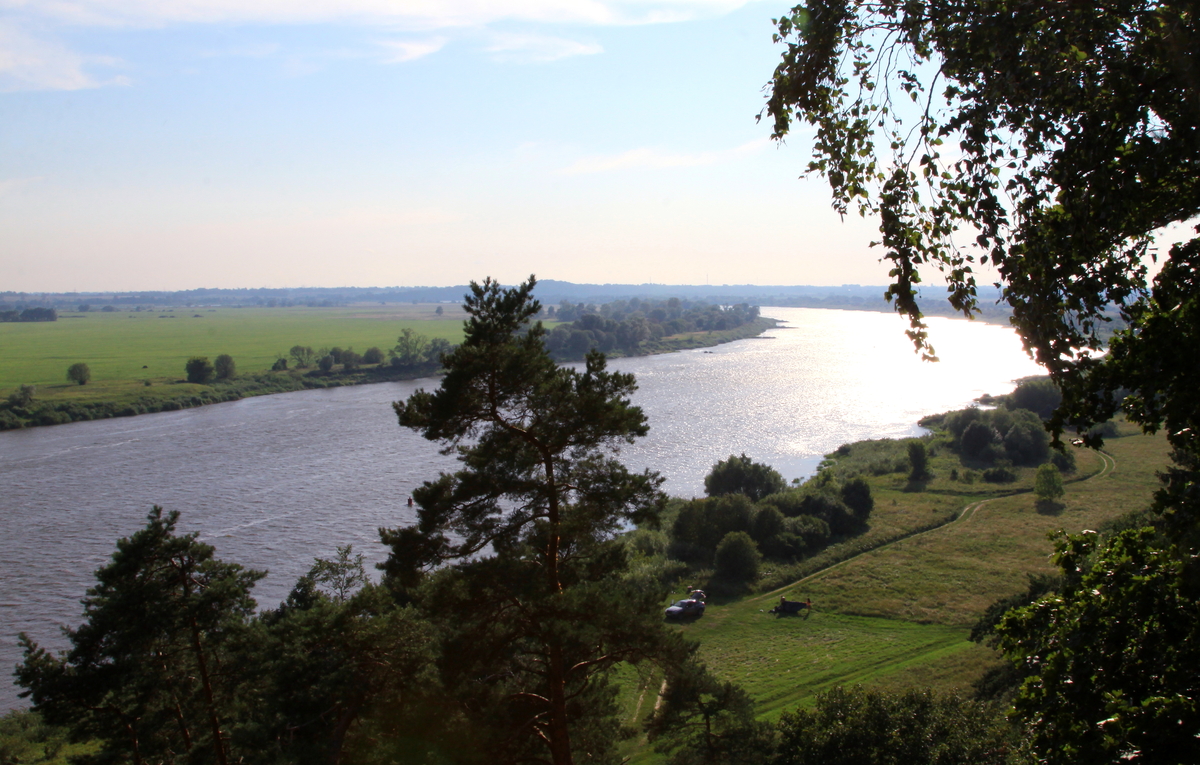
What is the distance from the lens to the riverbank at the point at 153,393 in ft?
171

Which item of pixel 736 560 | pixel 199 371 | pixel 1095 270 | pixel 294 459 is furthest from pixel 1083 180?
pixel 199 371

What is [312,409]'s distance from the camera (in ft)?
188

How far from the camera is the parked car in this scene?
24.6 metres

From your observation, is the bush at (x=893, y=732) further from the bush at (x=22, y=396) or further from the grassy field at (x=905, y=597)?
the bush at (x=22, y=396)

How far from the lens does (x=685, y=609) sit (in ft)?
81.8

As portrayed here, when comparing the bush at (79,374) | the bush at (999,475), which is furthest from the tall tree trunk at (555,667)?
the bush at (79,374)

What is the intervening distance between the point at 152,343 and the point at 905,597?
99.5m

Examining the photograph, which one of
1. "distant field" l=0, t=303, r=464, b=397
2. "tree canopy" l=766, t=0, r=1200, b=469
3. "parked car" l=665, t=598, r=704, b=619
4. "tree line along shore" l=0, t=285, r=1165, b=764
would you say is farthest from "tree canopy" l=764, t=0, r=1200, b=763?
"distant field" l=0, t=303, r=464, b=397

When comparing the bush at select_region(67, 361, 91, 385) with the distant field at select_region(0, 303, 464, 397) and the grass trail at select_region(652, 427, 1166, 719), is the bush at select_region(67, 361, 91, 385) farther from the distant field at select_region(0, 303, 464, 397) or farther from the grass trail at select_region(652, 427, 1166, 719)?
the grass trail at select_region(652, 427, 1166, 719)

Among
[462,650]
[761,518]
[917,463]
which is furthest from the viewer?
[917,463]

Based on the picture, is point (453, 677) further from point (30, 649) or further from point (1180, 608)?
point (1180, 608)

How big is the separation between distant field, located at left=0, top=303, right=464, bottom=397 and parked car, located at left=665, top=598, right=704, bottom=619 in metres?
54.3

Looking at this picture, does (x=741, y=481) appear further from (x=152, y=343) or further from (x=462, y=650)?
(x=152, y=343)

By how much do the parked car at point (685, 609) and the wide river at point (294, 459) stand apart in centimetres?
1037
